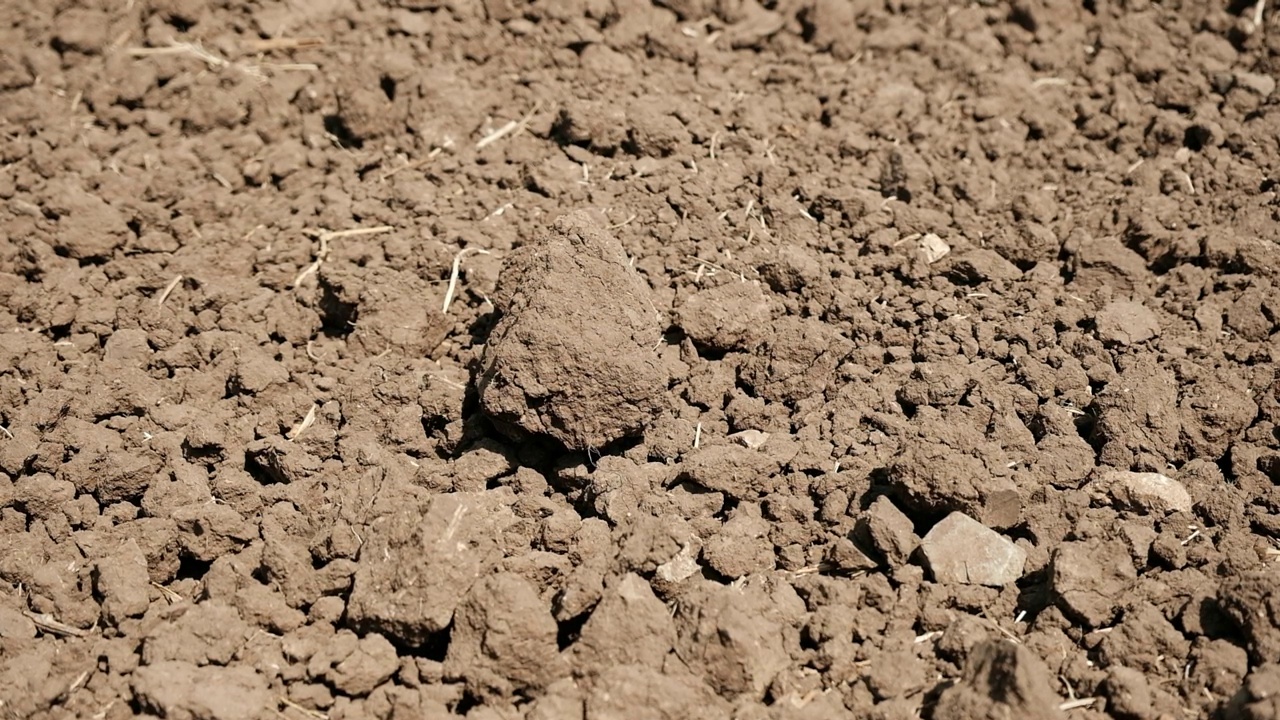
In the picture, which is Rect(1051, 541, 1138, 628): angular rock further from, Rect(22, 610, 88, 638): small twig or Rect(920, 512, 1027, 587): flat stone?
Rect(22, 610, 88, 638): small twig

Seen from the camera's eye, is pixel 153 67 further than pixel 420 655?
Yes

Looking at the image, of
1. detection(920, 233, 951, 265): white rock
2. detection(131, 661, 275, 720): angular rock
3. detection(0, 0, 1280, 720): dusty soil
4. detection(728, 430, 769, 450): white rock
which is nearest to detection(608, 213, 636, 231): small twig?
detection(0, 0, 1280, 720): dusty soil

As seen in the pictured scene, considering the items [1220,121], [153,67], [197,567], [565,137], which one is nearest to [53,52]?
[153,67]

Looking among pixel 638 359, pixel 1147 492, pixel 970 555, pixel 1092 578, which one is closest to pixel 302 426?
pixel 638 359

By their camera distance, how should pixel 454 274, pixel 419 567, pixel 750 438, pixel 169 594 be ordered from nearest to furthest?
pixel 419 567
pixel 169 594
pixel 750 438
pixel 454 274

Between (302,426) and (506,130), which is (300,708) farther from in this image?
(506,130)

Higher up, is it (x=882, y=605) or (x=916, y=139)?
(x=916, y=139)

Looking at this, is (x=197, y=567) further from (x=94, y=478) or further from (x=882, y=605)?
(x=882, y=605)
